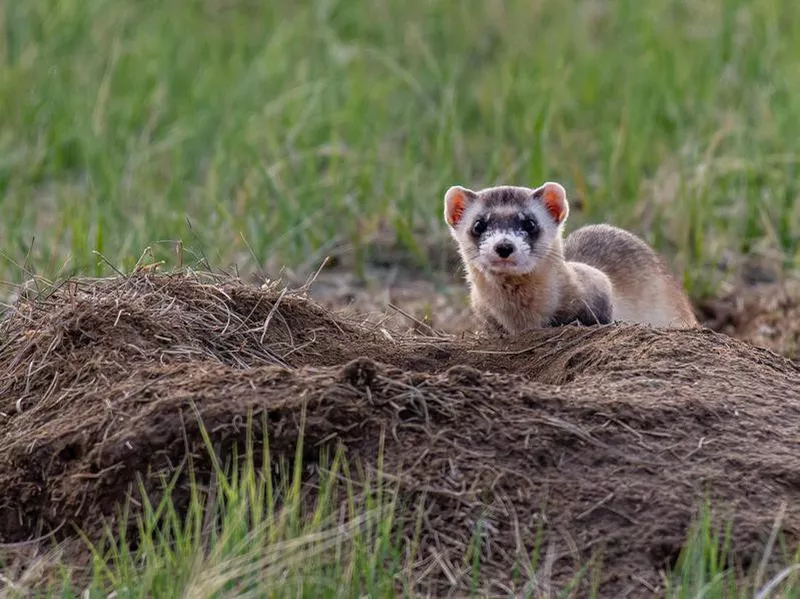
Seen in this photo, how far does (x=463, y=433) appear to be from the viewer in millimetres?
4527

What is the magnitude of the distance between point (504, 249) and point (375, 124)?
14.1ft

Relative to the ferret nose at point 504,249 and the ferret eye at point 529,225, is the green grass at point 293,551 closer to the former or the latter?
the ferret nose at point 504,249

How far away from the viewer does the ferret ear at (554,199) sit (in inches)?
252

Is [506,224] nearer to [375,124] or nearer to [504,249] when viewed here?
[504,249]

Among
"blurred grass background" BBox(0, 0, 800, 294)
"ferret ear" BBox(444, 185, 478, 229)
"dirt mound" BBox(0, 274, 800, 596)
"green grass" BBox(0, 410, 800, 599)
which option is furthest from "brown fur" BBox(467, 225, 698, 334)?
"green grass" BBox(0, 410, 800, 599)

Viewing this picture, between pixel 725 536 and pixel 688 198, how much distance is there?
4.93 meters

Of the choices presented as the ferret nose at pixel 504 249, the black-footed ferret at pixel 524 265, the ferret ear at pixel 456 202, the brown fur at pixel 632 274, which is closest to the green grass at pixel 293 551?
the ferret nose at pixel 504 249

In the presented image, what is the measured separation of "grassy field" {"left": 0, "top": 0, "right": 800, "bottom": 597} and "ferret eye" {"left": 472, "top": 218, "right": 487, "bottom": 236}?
5.89 feet

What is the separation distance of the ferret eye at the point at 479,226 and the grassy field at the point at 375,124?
1.79m

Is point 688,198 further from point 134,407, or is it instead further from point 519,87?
point 134,407

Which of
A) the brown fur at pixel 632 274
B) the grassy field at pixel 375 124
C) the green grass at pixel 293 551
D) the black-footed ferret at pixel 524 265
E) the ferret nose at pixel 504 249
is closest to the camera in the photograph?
the green grass at pixel 293 551

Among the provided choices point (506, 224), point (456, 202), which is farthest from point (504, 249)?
point (456, 202)

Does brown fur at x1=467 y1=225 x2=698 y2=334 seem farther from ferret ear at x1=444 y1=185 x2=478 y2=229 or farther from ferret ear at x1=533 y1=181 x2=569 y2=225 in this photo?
ferret ear at x1=444 y1=185 x2=478 y2=229

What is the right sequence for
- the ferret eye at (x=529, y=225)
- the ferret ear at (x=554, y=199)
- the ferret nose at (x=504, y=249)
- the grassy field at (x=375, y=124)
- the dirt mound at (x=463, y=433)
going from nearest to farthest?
the dirt mound at (x=463, y=433) → the ferret nose at (x=504, y=249) → the ferret eye at (x=529, y=225) → the ferret ear at (x=554, y=199) → the grassy field at (x=375, y=124)
